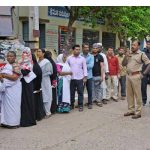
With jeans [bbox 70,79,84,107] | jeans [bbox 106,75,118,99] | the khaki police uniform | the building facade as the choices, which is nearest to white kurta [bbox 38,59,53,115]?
jeans [bbox 70,79,84,107]

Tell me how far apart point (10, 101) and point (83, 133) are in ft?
5.26

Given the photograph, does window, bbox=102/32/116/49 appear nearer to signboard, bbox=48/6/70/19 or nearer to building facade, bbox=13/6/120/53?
building facade, bbox=13/6/120/53

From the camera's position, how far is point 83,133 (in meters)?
7.28

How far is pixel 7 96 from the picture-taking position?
7.70 metres

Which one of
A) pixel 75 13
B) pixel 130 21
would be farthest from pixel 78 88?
pixel 130 21

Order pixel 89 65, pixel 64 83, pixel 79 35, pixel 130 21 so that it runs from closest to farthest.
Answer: pixel 64 83 < pixel 89 65 < pixel 130 21 < pixel 79 35

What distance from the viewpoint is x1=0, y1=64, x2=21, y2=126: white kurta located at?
766cm

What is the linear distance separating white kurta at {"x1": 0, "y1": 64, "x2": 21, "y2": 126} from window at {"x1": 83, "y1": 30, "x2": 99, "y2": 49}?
1469 centimetres

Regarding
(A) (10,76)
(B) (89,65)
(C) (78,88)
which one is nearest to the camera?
(A) (10,76)

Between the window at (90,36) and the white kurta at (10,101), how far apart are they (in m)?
14.7

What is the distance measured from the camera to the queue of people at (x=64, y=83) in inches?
303

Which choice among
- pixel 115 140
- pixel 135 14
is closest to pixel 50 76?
pixel 115 140

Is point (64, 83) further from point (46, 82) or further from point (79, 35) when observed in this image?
point (79, 35)
